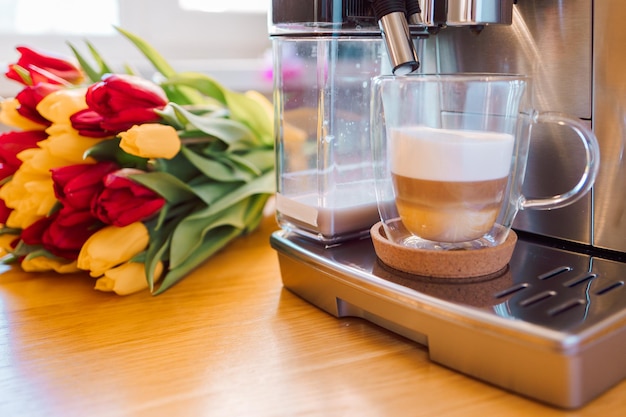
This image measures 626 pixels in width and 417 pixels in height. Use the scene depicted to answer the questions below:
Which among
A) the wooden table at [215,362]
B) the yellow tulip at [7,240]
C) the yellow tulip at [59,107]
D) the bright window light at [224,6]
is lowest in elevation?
the wooden table at [215,362]

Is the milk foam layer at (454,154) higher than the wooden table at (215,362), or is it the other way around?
the milk foam layer at (454,154)

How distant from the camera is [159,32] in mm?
1151

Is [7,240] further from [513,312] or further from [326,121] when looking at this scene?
[513,312]

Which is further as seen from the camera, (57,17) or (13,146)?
(57,17)

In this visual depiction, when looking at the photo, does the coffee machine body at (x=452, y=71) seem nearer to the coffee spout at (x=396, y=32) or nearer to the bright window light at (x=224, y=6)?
the coffee spout at (x=396, y=32)

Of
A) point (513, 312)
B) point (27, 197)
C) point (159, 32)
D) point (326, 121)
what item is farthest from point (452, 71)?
point (159, 32)

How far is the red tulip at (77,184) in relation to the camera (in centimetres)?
50

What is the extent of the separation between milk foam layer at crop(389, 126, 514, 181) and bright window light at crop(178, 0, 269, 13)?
853mm

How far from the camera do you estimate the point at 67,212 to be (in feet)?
1.66

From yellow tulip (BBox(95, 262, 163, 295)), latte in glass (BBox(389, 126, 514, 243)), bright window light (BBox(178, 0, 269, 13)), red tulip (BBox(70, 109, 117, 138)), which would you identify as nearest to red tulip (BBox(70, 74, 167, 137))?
red tulip (BBox(70, 109, 117, 138))

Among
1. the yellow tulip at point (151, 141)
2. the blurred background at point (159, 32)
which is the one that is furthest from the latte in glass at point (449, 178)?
the blurred background at point (159, 32)

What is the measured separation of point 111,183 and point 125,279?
0.07 meters

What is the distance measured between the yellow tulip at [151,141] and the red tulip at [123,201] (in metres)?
0.02

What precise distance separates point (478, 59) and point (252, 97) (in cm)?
28
